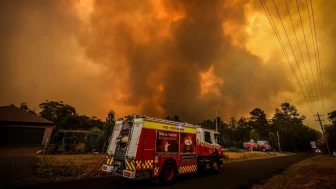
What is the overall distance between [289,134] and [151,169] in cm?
7506

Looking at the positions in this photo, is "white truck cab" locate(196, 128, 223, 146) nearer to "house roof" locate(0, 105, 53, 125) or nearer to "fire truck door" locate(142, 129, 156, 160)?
"fire truck door" locate(142, 129, 156, 160)

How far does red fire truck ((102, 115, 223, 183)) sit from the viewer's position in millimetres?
8359

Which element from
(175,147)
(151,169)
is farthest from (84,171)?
(175,147)

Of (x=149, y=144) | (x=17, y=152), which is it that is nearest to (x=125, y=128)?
(x=149, y=144)

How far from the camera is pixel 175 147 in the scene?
33.1 feet

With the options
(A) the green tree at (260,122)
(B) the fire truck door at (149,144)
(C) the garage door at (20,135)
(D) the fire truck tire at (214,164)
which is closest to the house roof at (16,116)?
(C) the garage door at (20,135)

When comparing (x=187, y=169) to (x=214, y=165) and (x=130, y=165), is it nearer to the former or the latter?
(x=214, y=165)

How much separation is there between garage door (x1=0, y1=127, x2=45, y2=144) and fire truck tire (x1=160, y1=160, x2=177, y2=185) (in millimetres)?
28029

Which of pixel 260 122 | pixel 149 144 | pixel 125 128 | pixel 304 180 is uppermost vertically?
pixel 260 122

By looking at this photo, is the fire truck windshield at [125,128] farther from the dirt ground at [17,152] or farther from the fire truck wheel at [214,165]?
the dirt ground at [17,152]

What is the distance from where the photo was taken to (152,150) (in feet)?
29.0

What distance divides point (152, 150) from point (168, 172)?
176cm

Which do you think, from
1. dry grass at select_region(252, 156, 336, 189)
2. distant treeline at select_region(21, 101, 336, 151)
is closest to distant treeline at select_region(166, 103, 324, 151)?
distant treeline at select_region(21, 101, 336, 151)

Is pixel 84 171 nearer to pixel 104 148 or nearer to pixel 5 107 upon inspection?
pixel 104 148
